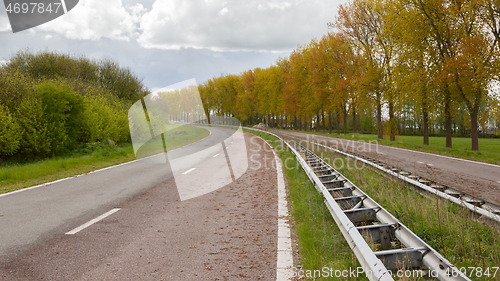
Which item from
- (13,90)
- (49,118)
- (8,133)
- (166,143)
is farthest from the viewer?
(166,143)

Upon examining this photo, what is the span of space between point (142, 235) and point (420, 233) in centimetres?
407

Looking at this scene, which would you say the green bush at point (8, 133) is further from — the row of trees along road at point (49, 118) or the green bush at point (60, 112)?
the green bush at point (60, 112)

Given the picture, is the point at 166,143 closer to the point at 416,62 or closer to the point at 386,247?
the point at 416,62

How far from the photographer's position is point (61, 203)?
Result: 7234 mm

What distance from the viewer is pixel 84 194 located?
8.23 metres

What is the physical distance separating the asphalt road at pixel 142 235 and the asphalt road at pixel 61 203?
0.8 inches

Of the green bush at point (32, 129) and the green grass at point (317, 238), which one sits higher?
the green bush at point (32, 129)

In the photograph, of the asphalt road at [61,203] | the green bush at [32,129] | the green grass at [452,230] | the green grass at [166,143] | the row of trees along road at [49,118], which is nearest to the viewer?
the green grass at [452,230]

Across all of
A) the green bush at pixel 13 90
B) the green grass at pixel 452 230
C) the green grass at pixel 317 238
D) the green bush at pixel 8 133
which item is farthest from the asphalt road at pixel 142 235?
the green bush at pixel 13 90

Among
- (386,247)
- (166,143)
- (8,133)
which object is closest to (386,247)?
(386,247)

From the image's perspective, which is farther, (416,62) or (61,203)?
(416,62)

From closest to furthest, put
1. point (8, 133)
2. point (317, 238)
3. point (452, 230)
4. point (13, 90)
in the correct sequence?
point (452, 230)
point (317, 238)
point (8, 133)
point (13, 90)

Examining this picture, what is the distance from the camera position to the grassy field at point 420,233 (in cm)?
349

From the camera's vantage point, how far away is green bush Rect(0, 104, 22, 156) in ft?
45.5
